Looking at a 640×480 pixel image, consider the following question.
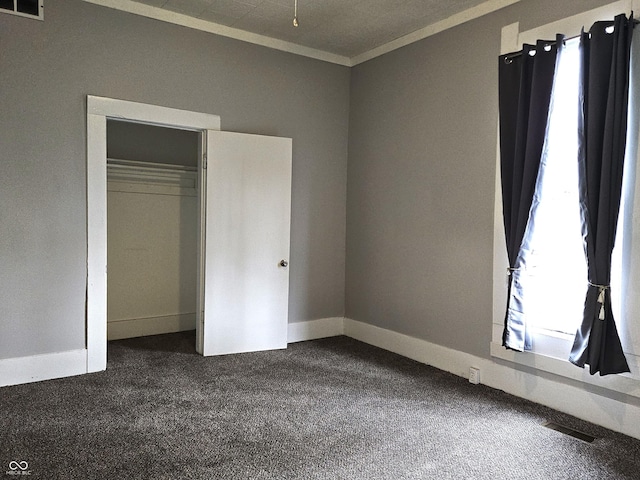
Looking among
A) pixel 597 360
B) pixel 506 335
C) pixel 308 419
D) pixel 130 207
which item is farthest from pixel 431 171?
pixel 130 207

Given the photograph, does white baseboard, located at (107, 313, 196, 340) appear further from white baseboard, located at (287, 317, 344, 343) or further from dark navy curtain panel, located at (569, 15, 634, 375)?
dark navy curtain panel, located at (569, 15, 634, 375)

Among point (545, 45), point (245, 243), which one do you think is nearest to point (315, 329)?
point (245, 243)

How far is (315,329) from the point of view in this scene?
17.0 ft

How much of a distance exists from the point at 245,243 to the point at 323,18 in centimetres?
201

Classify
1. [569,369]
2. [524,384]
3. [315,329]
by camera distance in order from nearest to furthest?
[569,369]
[524,384]
[315,329]

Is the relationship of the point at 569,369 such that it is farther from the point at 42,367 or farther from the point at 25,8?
the point at 25,8

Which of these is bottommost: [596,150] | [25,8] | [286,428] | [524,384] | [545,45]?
[286,428]

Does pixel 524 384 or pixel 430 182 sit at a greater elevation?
pixel 430 182

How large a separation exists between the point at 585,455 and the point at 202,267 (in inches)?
122

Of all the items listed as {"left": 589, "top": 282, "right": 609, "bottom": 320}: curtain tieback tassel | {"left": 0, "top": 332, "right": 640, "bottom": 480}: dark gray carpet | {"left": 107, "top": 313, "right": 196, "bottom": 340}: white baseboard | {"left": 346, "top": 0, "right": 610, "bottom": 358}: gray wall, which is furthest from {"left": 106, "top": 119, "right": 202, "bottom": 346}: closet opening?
{"left": 589, "top": 282, "right": 609, "bottom": 320}: curtain tieback tassel

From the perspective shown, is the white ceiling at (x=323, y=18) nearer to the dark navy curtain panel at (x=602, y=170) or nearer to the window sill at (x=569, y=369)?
the dark navy curtain panel at (x=602, y=170)

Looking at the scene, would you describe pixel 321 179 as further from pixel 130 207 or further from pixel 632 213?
pixel 632 213

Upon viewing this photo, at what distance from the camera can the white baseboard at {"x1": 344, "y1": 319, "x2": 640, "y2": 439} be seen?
10.1 ft

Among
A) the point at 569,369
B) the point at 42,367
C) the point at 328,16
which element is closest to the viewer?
the point at 569,369
